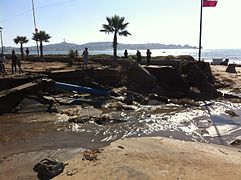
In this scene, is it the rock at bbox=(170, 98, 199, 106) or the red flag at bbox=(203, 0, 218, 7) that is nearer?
the rock at bbox=(170, 98, 199, 106)

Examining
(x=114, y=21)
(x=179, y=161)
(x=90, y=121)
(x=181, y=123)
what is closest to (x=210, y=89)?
(x=181, y=123)

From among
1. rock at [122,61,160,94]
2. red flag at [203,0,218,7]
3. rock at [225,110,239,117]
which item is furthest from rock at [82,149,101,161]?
red flag at [203,0,218,7]

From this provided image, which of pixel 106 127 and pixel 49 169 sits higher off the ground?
pixel 49 169

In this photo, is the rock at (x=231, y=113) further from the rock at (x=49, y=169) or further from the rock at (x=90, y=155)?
the rock at (x=49, y=169)

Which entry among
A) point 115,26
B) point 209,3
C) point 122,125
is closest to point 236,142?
point 122,125

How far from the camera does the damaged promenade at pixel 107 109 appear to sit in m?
12.1

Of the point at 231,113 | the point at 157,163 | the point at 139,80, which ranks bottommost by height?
the point at 231,113

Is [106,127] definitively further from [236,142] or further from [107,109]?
[236,142]

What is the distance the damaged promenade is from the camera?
1211cm

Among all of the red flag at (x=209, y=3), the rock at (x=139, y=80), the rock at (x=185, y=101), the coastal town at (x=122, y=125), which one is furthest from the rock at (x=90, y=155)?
the red flag at (x=209, y=3)

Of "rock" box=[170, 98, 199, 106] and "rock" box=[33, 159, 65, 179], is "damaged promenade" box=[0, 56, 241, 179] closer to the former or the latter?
"rock" box=[170, 98, 199, 106]

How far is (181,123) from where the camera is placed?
50.1 ft

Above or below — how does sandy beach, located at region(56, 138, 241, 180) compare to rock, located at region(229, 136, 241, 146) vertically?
above

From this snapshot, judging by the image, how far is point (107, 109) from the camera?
700 inches
